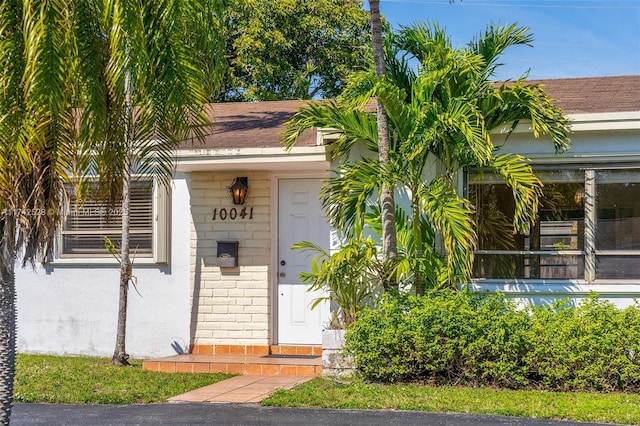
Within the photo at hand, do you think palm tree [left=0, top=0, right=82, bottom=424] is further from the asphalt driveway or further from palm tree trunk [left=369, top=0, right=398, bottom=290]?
palm tree trunk [left=369, top=0, right=398, bottom=290]

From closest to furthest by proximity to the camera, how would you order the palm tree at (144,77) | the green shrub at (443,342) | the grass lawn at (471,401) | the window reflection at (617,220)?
the palm tree at (144,77) < the grass lawn at (471,401) < the green shrub at (443,342) < the window reflection at (617,220)

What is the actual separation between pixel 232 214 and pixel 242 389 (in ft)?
10.7

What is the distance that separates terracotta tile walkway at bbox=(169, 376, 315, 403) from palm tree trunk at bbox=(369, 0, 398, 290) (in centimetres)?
167

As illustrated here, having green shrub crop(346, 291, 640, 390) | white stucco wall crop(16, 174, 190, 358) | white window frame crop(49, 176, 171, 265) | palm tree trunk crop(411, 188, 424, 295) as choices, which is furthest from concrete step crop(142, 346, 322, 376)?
palm tree trunk crop(411, 188, 424, 295)

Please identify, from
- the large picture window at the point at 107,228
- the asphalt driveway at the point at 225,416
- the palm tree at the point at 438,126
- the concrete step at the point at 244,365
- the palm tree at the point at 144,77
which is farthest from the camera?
the large picture window at the point at 107,228

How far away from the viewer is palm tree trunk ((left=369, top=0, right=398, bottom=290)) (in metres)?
10.5

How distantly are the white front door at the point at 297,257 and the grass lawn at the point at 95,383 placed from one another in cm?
176

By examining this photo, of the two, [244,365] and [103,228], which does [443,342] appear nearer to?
[244,365]

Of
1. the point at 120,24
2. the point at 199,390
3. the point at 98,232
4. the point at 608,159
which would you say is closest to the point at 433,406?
the point at 199,390

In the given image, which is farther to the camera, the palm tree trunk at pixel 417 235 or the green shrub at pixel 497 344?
the palm tree trunk at pixel 417 235

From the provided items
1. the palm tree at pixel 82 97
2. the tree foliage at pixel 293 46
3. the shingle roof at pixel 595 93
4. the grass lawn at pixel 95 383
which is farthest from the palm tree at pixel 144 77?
the tree foliage at pixel 293 46

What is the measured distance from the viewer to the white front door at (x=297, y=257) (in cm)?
1266

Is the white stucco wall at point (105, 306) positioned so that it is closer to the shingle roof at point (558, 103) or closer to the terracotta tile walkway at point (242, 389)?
the shingle roof at point (558, 103)

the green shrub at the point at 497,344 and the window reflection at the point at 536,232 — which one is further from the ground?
the window reflection at the point at 536,232
